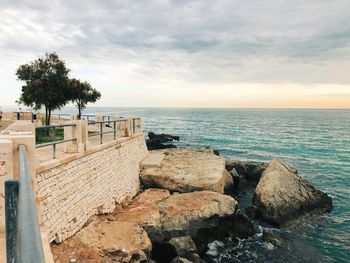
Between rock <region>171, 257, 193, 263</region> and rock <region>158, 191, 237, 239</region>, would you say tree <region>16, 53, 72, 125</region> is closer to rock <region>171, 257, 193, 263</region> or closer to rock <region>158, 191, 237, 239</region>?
rock <region>158, 191, 237, 239</region>

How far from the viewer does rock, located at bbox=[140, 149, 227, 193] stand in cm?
1905

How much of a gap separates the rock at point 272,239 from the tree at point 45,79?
1858cm

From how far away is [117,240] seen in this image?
460 inches

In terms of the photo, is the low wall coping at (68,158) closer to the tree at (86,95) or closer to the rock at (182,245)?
the rock at (182,245)

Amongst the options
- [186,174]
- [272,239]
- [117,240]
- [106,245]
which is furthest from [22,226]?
[186,174]

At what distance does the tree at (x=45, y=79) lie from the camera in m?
25.6

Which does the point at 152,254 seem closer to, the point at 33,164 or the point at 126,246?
the point at 126,246

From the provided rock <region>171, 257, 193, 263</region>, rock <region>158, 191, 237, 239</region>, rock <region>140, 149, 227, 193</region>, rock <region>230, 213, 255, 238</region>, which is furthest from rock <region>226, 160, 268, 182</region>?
rock <region>171, 257, 193, 263</region>

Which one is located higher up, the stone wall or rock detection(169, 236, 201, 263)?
the stone wall

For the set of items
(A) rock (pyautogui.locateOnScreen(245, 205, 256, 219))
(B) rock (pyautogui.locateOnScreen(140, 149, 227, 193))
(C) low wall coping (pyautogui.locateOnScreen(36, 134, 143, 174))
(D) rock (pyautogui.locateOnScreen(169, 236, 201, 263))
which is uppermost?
(C) low wall coping (pyautogui.locateOnScreen(36, 134, 143, 174))

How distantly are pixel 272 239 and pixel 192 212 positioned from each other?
15.3ft

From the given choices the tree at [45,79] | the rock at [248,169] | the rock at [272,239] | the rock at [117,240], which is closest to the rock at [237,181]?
the rock at [248,169]

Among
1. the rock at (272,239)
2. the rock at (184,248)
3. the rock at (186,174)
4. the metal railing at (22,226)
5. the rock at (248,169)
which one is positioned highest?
the metal railing at (22,226)

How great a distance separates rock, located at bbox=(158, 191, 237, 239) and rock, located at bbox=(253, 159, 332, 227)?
11.1 ft
